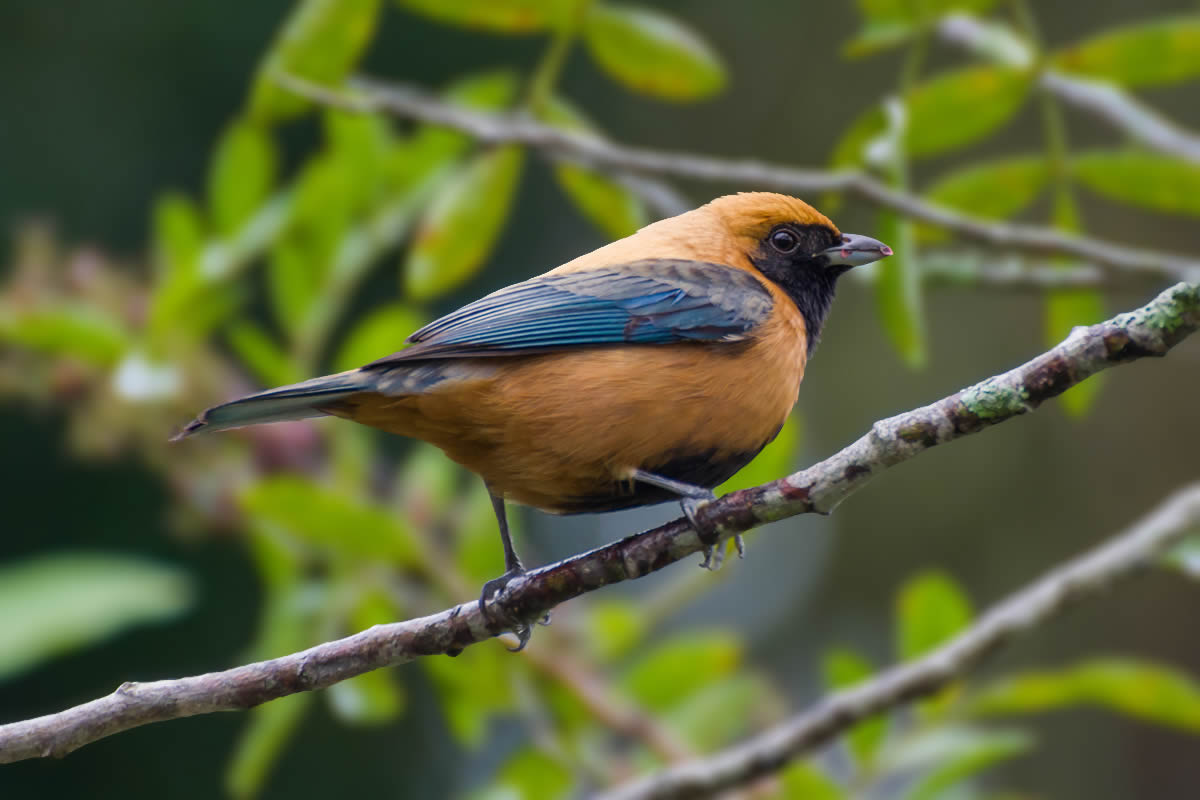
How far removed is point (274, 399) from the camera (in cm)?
271

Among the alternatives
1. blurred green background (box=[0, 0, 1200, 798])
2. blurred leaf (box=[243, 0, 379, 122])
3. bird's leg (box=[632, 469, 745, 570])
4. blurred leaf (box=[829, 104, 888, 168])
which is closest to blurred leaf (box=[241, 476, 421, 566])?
blurred green background (box=[0, 0, 1200, 798])

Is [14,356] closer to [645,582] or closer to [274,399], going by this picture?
[274,399]

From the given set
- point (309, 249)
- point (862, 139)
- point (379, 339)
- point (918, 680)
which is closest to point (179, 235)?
point (309, 249)

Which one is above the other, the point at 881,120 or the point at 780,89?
the point at 881,120

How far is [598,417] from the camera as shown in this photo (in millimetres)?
2918

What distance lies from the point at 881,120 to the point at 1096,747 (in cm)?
617

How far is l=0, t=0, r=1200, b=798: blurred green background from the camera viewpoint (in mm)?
4492

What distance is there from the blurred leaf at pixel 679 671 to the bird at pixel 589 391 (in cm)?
A: 198

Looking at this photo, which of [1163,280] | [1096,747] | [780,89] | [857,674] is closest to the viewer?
[1163,280]

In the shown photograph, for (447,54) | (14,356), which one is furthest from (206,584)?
(447,54)

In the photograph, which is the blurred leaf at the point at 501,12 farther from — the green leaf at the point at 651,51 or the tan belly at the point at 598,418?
the tan belly at the point at 598,418

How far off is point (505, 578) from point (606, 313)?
686 millimetres

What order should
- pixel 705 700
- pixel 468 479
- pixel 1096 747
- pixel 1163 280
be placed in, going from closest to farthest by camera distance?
pixel 1163 280 → pixel 705 700 → pixel 468 479 → pixel 1096 747

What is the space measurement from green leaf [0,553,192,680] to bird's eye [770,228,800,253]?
260 cm
